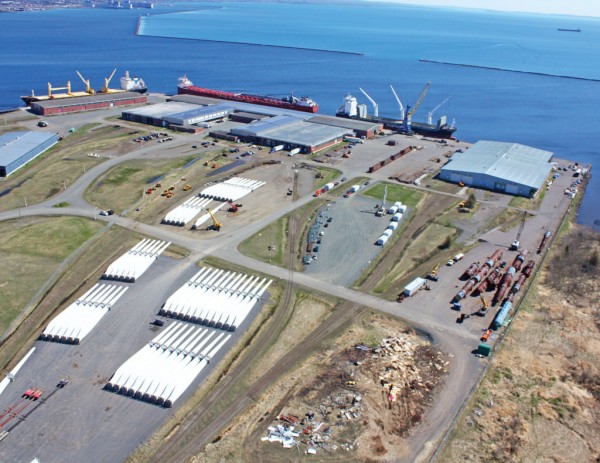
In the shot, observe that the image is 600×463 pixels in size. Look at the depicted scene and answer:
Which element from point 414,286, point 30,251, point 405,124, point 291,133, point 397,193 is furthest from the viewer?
point 405,124

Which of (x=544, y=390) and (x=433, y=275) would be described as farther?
(x=433, y=275)

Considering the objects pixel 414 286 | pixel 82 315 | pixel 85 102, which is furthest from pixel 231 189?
pixel 85 102

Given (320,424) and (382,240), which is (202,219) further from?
(320,424)

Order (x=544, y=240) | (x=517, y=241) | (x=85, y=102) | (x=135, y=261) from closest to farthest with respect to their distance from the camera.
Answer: (x=135, y=261) < (x=517, y=241) < (x=544, y=240) < (x=85, y=102)

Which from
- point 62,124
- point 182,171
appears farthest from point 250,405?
point 62,124

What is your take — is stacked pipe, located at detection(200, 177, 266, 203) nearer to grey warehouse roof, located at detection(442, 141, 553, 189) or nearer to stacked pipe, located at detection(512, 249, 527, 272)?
grey warehouse roof, located at detection(442, 141, 553, 189)

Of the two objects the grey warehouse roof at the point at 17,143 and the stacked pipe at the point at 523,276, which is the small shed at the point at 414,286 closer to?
the stacked pipe at the point at 523,276
